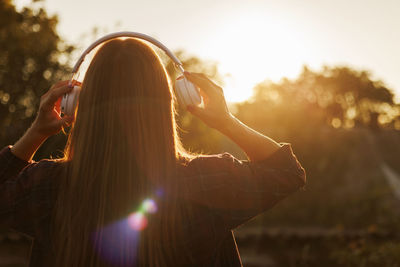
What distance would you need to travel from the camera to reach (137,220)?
138cm

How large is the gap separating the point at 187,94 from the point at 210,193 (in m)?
0.40

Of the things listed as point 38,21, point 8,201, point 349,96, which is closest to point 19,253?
point 38,21

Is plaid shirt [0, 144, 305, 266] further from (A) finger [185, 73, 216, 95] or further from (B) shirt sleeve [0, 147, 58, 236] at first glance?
(A) finger [185, 73, 216, 95]

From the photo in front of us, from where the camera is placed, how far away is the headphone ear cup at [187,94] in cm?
161

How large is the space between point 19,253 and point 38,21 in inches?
207

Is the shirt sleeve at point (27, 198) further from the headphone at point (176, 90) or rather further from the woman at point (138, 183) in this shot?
the headphone at point (176, 90)

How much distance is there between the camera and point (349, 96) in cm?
4697

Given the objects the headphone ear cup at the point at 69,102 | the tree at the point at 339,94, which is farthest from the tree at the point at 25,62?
the tree at the point at 339,94

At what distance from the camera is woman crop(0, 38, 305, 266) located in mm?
1382

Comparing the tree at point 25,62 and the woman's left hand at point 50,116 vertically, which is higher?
the tree at point 25,62

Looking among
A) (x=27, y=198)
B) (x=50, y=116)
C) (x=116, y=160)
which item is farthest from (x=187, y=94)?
(x=27, y=198)

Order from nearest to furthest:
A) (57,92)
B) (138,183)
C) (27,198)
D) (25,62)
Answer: (138,183), (27,198), (57,92), (25,62)

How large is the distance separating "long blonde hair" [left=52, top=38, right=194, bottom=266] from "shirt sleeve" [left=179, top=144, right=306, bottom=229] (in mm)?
86

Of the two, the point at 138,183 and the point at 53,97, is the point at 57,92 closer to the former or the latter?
the point at 53,97
